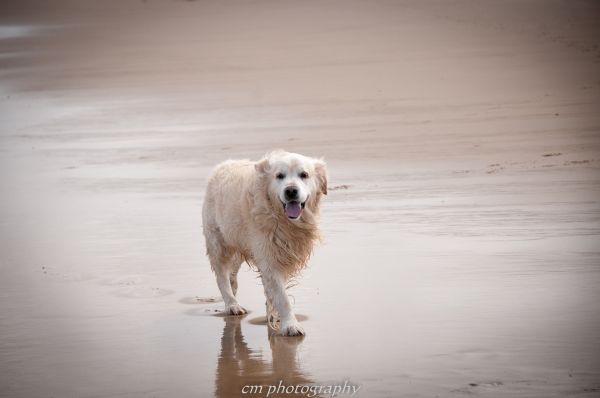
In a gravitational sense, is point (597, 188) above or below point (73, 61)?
below

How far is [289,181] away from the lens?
297 inches

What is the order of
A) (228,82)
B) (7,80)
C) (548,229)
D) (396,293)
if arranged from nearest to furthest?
(396,293)
(548,229)
(228,82)
(7,80)

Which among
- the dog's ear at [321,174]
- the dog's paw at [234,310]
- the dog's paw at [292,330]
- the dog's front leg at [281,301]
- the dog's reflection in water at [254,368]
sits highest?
the dog's ear at [321,174]

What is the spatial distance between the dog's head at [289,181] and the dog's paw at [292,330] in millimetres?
821

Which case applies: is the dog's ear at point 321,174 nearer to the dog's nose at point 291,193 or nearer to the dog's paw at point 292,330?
the dog's nose at point 291,193

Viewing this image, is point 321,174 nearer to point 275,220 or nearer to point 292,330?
point 275,220

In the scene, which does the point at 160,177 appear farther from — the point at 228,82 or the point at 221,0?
the point at 221,0

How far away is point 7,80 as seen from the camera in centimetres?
2931

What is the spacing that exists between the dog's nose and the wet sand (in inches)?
34.5

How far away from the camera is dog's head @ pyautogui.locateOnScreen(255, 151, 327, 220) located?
24.8ft

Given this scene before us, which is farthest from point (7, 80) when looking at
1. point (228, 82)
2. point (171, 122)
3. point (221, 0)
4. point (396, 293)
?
point (396, 293)

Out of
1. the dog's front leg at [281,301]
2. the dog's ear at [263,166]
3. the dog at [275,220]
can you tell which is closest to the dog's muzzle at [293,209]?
the dog at [275,220]

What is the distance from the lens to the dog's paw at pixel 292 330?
720cm

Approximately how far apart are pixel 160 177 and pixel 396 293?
7.90 meters
